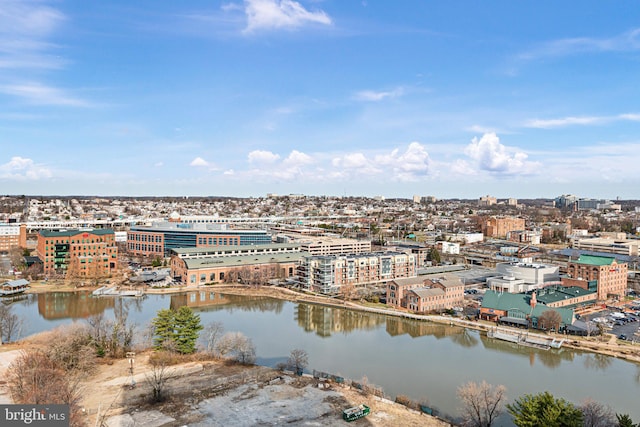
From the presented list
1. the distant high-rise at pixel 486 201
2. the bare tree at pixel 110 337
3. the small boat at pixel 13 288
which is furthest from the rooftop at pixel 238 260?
the distant high-rise at pixel 486 201

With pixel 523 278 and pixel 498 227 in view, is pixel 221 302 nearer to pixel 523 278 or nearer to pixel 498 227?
pixel 523 278

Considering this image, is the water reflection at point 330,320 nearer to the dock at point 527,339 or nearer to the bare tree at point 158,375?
the dock at point 527,339

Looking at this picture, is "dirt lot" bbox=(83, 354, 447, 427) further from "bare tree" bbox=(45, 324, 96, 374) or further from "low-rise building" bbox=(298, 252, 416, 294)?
"low-rise building" bbox=(298, 252, 416, 294)

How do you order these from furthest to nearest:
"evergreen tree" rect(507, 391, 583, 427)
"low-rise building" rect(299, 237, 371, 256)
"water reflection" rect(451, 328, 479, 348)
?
"low-rise building" rect(299, 237, 371, 256) → "water reflection" rect(451, 328, 479, 348) → "evergreen tree" rect(507, 391, 583, 427)

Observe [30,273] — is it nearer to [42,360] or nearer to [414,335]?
[42,360]

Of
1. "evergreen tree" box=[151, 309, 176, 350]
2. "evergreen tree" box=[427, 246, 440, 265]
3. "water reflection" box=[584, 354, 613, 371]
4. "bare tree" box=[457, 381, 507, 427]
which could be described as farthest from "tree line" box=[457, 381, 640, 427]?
"evergreen tree" box=[427, 246, 440, 265]

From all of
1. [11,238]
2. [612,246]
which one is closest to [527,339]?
[612,246]

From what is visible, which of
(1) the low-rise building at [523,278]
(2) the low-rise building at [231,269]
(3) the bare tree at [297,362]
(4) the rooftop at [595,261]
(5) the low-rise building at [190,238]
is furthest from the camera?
(5) the low-rise building at [190,238]
